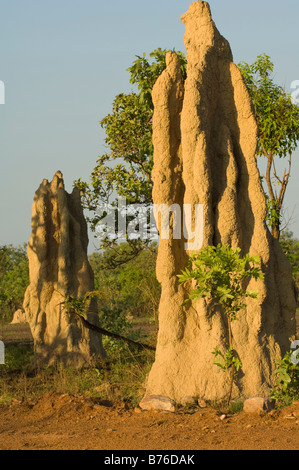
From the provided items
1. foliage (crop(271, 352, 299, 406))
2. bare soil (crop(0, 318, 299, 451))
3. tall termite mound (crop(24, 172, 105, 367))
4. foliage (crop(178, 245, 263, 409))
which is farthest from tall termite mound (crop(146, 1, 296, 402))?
tall termite mound (crop(24, 172, 105, 367))

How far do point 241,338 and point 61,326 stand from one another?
4894 mm

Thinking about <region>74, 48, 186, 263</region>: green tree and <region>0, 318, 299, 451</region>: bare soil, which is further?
<region>74, 48, 186, 263</region>: green tree

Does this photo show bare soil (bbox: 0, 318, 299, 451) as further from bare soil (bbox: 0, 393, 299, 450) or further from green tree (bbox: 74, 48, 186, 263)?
green tree (bbox: 74, 48, 186, 263)

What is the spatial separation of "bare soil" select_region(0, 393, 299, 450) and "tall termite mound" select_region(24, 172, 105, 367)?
438 cm

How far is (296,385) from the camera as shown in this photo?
753 centimetres

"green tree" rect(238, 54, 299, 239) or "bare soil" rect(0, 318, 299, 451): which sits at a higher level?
"green tree" rect(238, 54, 299, 239)

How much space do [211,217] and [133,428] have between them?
2671 mm

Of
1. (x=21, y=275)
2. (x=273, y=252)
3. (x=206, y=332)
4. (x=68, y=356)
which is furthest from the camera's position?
(x=21, y=275)

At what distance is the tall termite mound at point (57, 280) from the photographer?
11539mm

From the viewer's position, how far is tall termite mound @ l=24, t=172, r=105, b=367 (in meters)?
11.5

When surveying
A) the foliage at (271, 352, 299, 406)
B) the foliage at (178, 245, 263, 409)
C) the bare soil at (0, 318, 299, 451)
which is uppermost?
the foliage at (178, 245, 263, 409)
